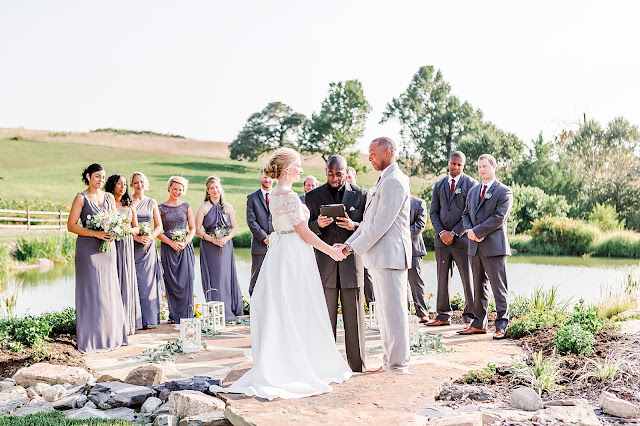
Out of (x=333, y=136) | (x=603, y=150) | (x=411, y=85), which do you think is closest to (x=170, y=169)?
(x=333, y=136)

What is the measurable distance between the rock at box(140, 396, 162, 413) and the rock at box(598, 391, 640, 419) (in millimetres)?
3221

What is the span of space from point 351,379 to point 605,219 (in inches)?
913

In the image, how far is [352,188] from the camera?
5.57 m

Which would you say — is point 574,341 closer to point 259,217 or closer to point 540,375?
point 540,375

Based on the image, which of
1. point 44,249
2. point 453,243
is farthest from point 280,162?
point 44,249

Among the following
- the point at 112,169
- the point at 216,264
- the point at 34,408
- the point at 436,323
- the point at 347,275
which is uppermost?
the point at 112,169

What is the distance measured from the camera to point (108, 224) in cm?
682

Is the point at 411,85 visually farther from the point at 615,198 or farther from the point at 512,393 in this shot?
the point at 512,393

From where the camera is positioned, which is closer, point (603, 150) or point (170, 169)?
point (603, 150)

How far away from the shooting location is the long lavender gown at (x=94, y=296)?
6.88 metres

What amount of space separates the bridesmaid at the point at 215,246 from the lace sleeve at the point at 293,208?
12.8 feet

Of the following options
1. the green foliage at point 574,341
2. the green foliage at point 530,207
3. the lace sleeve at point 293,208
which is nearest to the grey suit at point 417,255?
the green foliage at point 574,341

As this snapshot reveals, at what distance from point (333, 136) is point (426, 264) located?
2546cm

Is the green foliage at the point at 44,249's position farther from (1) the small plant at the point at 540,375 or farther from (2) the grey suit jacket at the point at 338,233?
(1) the small plant at the point at 540,375
